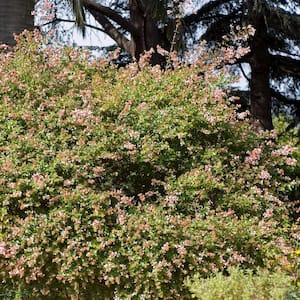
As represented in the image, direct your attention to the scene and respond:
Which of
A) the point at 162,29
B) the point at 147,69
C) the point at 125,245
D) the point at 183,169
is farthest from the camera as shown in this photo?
the point at 162,29

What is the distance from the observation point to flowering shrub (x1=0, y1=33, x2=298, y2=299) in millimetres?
3943

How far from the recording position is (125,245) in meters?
3.95

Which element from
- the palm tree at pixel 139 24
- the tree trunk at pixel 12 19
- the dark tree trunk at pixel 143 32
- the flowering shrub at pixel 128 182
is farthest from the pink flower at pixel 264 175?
the dark tree trunk at pixel 143 32

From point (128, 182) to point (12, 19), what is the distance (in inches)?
112

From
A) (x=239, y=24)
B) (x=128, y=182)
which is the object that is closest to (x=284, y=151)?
(x=128, y=182)

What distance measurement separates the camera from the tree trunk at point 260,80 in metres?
9.99

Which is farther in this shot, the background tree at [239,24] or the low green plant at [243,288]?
the background tree at [239,24]

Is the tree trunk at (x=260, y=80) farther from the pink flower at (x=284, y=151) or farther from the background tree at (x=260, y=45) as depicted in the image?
the pink flower at (x=284, y=151)

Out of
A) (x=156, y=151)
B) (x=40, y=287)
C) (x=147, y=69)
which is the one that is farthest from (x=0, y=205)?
(x=147, y=69)

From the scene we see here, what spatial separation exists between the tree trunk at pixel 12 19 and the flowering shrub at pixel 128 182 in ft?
4.82

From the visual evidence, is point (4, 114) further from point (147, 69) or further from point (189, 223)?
point (189, 223)

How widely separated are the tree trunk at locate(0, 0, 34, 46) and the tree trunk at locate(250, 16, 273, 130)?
4.45m

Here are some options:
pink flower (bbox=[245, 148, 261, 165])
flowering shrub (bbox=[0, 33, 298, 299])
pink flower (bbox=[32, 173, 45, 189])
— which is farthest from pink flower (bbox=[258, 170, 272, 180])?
pink flower (bbox=[32, 173, 45, 189])

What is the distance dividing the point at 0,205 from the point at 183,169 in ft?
4.30
